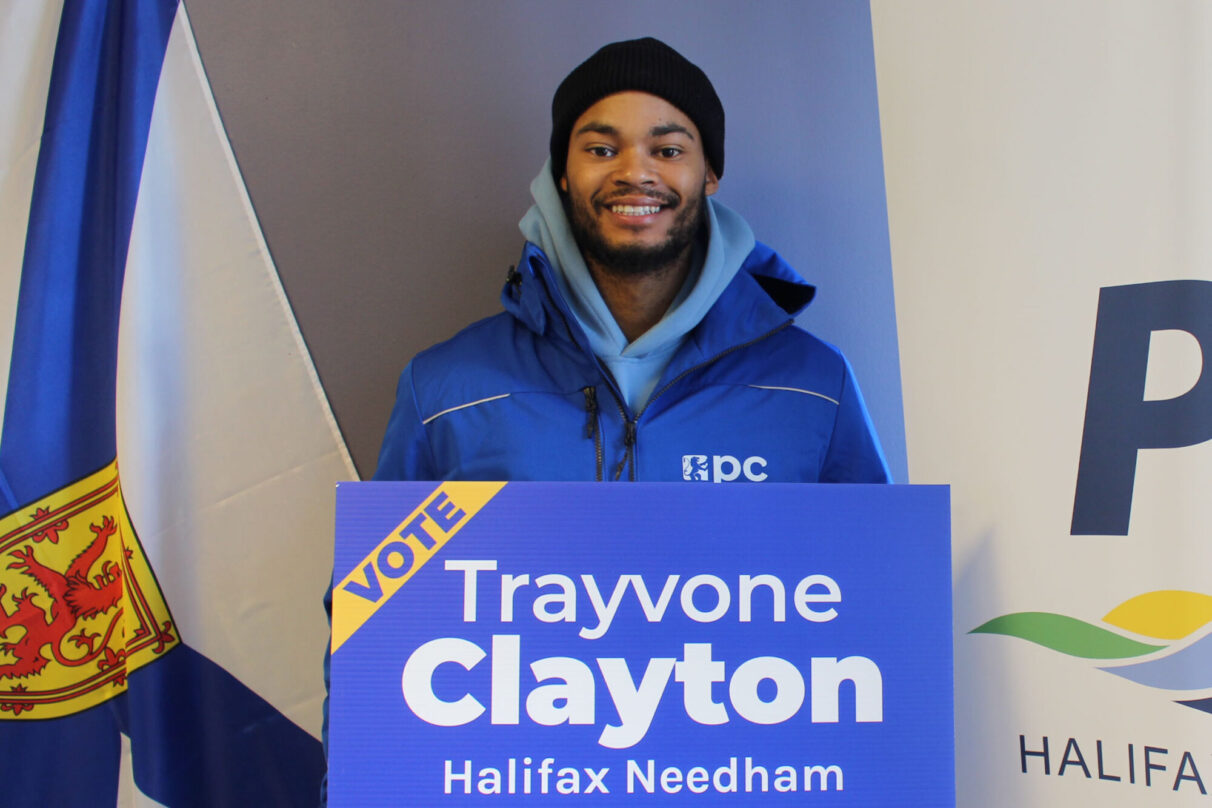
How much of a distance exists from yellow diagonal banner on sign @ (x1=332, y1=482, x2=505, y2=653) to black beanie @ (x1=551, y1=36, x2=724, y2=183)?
71 centimetres

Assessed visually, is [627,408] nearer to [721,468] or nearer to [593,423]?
[593,423]

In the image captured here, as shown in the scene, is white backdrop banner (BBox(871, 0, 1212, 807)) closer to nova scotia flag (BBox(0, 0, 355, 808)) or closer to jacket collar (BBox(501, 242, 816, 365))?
jacket collar (BBox(501, 242, 816, 365))

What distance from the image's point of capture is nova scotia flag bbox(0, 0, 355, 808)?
1.51 m

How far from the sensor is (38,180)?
1519 mm

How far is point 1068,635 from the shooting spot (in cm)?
110

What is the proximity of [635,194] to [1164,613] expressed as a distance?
86 cm

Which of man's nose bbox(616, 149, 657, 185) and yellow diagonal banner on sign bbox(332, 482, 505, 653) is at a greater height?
man's nose bbox(616, 149, 657, 185)

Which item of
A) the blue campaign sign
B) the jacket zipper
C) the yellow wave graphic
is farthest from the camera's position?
the jacket zipper

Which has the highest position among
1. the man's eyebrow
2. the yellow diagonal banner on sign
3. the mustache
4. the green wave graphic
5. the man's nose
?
the man's eyebrow

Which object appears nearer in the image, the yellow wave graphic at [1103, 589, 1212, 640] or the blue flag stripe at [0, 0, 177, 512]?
the yellow wave graphic at [1103, 589, 1212, 640]

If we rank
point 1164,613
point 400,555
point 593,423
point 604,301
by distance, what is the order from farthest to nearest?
point 604,301, point 593,423, point 1164,613, point 400,555

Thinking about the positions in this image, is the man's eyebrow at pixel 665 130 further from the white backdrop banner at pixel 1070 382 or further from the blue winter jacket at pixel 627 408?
the white backdrop banner at pixel 1070 382

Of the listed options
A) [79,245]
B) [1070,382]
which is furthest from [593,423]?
[79,245]

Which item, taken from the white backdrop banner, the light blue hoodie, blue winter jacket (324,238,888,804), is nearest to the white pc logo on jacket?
blue winter jacket (324,238,888,804)
